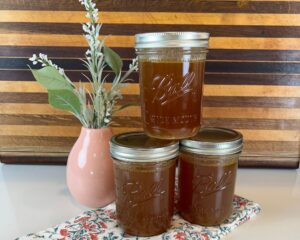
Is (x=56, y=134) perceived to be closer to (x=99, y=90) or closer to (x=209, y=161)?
(x=99, y=90)

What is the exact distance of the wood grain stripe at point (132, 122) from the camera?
857 millimetres

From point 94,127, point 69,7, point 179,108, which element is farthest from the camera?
point 69,7

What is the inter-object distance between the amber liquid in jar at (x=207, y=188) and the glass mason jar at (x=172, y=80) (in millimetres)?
66

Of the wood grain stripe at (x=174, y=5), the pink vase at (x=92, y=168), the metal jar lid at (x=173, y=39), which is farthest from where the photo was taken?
the wood grain stripe at (x=174, y=5)

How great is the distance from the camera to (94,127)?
2.17 ft

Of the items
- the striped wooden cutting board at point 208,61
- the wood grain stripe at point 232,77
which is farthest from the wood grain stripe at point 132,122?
the wood grain stripe at point 232,77

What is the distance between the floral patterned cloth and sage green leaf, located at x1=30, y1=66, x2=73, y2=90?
10.4 inches

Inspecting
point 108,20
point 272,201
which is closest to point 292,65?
point 272,201

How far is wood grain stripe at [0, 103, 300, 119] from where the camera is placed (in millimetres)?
849

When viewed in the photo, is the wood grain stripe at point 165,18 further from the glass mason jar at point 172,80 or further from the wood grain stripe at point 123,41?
the glass mason jar at point 172,80

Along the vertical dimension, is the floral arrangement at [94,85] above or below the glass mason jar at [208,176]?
above

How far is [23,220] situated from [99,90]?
1.00 ft

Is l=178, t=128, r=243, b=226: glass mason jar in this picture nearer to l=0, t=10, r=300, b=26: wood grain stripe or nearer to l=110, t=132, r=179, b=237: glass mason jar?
l=110, t=132, r=179, b=237: glass mason jar

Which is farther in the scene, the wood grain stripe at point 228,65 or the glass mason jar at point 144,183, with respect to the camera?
the wood grain stripe at point 228,65
